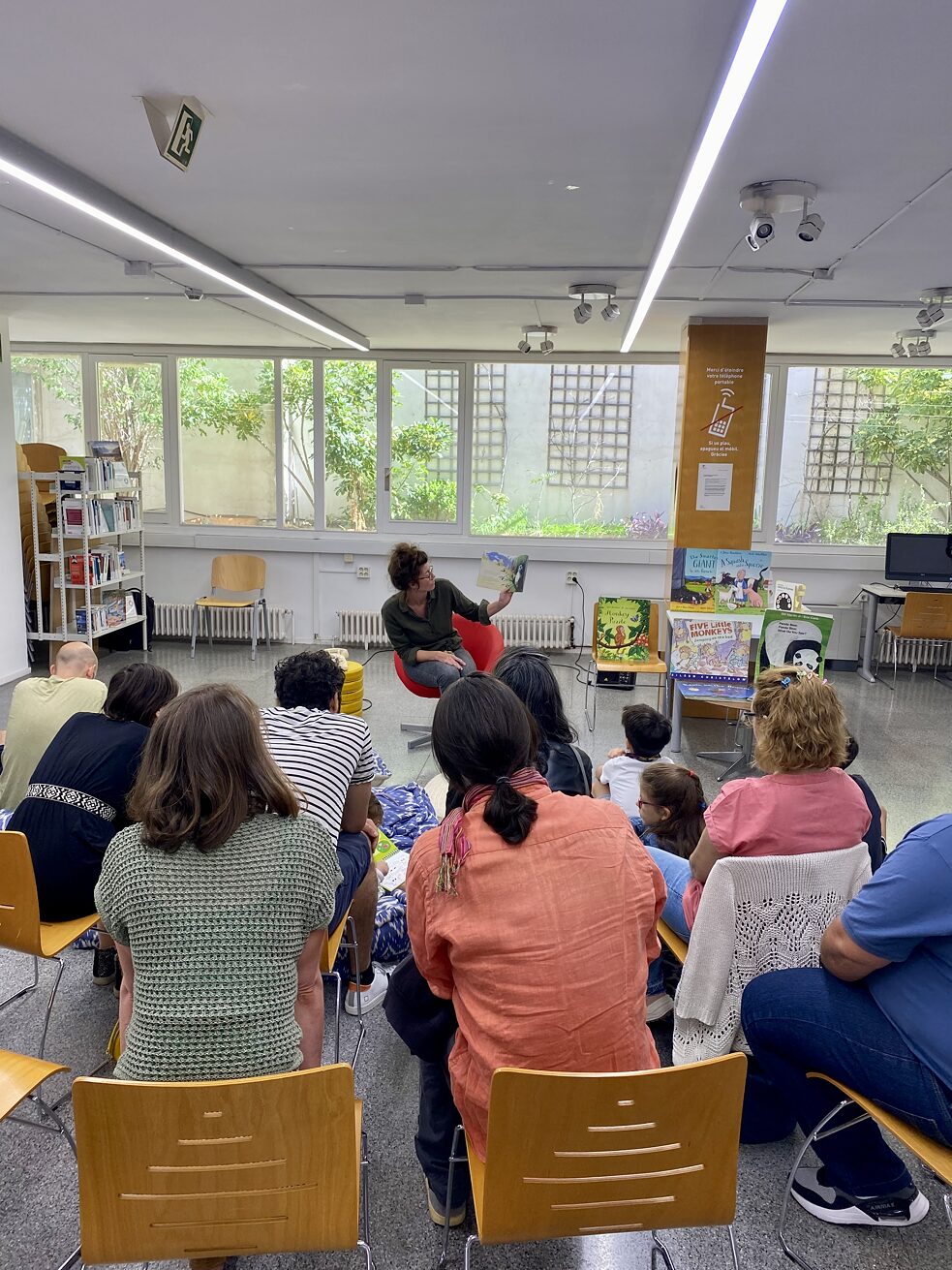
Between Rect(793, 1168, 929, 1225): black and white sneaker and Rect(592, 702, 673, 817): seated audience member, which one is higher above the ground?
Rect(592, 702, 673, 817): seated audience member

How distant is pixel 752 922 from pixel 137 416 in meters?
8.88

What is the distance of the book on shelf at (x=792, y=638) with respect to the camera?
4.91 meters

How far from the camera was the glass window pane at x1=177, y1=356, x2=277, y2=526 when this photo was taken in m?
9.35

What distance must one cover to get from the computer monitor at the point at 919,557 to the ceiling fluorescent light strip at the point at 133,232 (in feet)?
17.9

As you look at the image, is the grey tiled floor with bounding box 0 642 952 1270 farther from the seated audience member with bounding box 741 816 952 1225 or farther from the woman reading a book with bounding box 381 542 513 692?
the woman reading a book with bounding box 381 542 513 692

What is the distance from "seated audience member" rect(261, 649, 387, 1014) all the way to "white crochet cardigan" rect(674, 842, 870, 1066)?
979 mm

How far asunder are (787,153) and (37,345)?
27.6 feet

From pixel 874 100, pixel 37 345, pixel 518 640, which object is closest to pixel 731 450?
pixel 518 640

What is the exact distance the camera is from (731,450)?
6.61 m

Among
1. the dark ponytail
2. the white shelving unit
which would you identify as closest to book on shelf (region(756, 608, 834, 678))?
the dark ponytail

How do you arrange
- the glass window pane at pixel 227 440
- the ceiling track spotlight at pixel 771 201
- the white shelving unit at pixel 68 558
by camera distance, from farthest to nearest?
1. the glass window pane at pixel 227 440
2. the white shelving unit at pixel 68 558
3. the ceiling track spotlight at pixel 771 201

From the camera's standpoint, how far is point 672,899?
2729 mm

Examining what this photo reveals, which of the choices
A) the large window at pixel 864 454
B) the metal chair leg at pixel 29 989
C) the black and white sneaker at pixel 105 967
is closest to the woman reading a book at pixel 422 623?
the black and white sneaker at pixel 105 967

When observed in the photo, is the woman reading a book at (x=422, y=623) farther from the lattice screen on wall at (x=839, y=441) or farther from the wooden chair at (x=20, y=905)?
the lattice screen on wall at (x=839, y=441)
